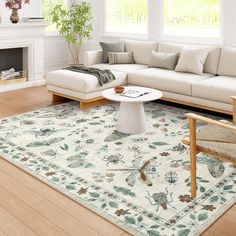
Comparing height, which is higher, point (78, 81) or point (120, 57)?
point (120, 57)

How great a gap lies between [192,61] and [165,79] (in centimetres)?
49

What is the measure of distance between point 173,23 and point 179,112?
6.27ft

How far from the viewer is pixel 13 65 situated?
6488 millimetres

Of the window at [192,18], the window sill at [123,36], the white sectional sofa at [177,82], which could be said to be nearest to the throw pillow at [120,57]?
the white sectional sofa at [177,82]

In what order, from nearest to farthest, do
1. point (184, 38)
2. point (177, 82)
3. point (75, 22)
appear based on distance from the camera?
point (177, 82), point (184, 38), point (75, 22)

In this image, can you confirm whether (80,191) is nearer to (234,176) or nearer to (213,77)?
(234,176)

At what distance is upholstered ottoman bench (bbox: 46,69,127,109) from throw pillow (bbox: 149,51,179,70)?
1.76 feet

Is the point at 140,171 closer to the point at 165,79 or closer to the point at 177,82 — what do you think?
the point at 177,82

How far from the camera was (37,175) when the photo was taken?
3102 mm

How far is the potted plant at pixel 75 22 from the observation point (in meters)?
6.71

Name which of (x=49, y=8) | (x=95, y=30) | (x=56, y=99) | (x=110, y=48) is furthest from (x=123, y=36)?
(x=56, y=99)

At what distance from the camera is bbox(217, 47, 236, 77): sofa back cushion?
491 centimetres

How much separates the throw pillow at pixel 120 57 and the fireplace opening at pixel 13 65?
5.15 feet

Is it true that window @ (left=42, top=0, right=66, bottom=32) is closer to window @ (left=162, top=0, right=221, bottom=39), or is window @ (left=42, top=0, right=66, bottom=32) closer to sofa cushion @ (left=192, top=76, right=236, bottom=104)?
window @ (left=162, top=0, right=221, bottom=39)
